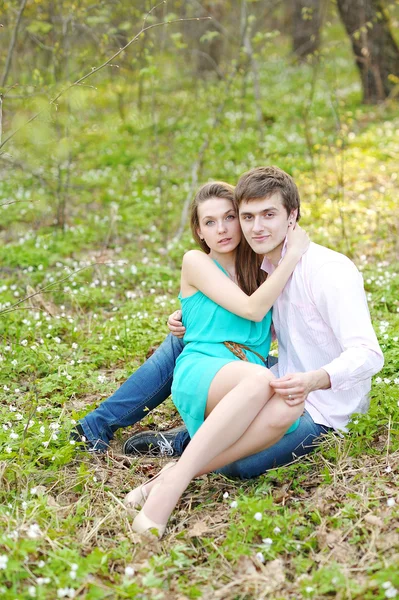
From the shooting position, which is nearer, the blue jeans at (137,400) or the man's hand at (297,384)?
the man's hand at (297,384)

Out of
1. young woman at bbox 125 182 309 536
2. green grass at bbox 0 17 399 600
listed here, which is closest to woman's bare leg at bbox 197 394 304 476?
young woman at bbox 125 182 309 536

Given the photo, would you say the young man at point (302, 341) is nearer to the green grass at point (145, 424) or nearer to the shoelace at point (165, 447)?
the shoelace at point (165, 447)

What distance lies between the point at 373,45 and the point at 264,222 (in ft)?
31.7

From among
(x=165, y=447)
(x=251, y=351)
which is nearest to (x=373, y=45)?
(x=251, y=351)

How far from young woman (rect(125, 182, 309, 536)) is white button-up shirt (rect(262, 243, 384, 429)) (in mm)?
122

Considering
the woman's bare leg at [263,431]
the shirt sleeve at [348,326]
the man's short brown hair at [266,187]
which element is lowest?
the woman's bare leg at [263,431]

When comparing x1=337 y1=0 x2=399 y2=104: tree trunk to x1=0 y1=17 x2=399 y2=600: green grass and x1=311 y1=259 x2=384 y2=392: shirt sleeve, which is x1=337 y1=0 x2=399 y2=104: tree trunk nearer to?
x1=0 y1=17 x2=399 y2=600: green grass

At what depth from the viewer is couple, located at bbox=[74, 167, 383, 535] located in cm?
317

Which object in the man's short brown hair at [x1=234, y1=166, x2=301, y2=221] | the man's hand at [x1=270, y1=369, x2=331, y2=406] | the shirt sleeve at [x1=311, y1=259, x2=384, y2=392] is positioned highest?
the man's short brown hair at [x1=234, y1=166, x2=301, y2=221]

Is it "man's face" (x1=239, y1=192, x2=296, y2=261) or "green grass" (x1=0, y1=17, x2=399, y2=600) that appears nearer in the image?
"green grass" (x1=0, y1=17, x2=399, y2=600)

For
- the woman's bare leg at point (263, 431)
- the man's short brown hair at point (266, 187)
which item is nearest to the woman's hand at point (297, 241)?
the man's short brown hair at point (266, 187)

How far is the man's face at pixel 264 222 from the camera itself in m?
3.50

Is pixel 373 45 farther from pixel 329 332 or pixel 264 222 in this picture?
pixel 329 332

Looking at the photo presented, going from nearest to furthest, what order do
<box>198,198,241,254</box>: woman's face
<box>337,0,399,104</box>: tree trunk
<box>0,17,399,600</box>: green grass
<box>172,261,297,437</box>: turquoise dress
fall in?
<box>0,17,399,600</box>: green grass < <box>172,261,297,437</box>: turquoise dress < <box>198,198,241,254</box>: woman's face < <box>337,0,399,104</box>: tree trunk
